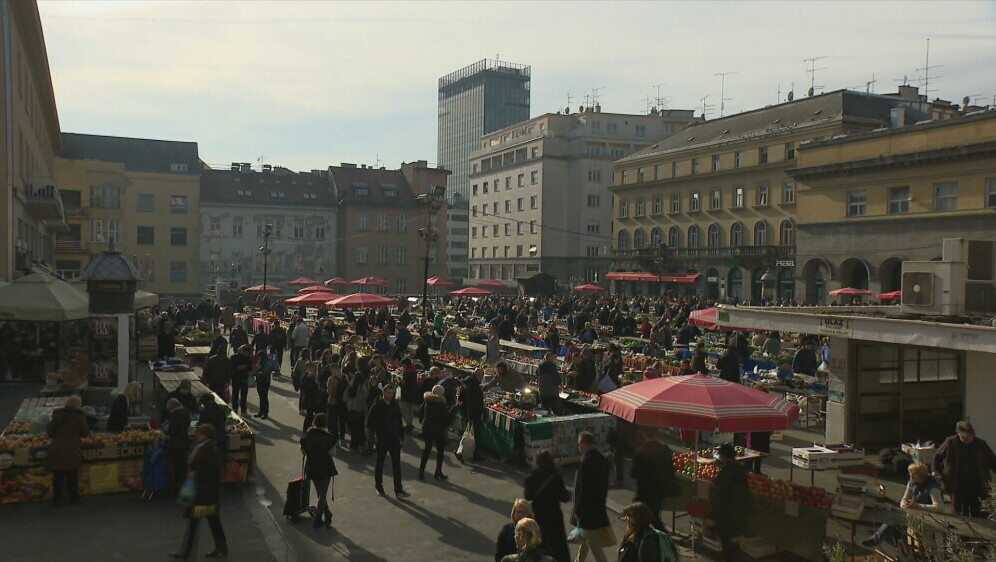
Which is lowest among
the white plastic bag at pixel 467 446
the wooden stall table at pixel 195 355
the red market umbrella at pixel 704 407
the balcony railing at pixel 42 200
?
the white plastic bag at pixel 467 446

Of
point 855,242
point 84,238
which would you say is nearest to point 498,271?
point 84,238

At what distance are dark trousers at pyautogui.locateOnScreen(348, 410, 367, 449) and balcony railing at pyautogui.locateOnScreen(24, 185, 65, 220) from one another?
20444 mm

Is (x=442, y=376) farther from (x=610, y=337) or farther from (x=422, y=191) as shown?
(x=422, y=191)

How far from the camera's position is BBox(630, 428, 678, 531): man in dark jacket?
347 inches

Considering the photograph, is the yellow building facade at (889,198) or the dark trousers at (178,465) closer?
the dark trousers at (178,465)

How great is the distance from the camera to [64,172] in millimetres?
57406

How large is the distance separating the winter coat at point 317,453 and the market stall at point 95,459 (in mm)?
2522

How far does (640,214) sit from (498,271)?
85.8 ft

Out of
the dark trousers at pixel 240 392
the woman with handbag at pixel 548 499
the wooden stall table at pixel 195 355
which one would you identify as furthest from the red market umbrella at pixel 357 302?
the woman with handbag at pixel 548 499

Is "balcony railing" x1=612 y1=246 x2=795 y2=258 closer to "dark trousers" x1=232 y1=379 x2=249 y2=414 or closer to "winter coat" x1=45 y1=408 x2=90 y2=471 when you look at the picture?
"dark trousers" x1=232 y1=379 x2=249 y2=414

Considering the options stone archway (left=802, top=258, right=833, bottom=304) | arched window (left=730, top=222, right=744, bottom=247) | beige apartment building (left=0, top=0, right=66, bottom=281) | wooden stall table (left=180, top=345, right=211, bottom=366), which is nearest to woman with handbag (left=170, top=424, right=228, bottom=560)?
wooden stall table (left=180, top=345, right=211, bottom=366)

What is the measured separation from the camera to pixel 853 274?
1692 inches

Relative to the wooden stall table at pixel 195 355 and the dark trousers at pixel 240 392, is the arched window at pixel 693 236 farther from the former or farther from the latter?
the dark trousers at pixel 240 392

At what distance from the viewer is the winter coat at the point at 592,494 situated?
26.6 ft
